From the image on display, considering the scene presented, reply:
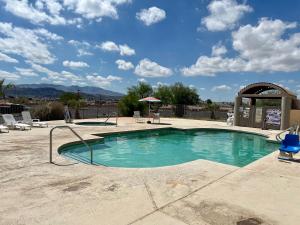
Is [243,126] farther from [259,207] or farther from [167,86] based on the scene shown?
[167,86]

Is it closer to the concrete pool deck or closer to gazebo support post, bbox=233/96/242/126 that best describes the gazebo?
gazebo support post, bbox=233/96/242/126

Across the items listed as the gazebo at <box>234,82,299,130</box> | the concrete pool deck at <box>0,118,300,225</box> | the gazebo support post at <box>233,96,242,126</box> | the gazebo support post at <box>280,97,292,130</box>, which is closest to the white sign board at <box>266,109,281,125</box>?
the gazebo at <box>234,82,299,130</box>

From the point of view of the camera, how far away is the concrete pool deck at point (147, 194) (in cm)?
339

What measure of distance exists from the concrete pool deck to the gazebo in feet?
33.4

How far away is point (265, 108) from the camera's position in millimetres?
16094

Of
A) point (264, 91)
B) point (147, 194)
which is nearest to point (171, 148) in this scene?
point (147, 194)

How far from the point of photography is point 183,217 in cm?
342

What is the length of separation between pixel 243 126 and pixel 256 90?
2588 mm

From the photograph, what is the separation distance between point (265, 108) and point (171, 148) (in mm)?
7816

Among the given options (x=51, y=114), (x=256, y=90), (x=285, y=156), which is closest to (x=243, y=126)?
(x=256, y=90)

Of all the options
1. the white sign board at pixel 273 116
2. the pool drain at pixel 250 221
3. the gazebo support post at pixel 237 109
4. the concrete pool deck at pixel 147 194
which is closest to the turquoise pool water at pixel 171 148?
the gazebo support post at pixel 237 109

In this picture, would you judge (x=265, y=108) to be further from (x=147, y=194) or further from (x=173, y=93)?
(x=173, y=93)

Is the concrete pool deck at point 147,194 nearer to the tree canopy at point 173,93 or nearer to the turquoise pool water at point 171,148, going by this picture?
the turquoise pool water at point 171,148

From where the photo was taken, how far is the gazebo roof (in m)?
15.4
